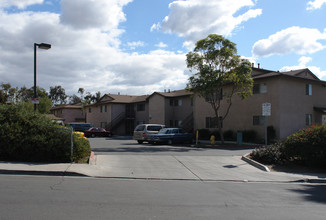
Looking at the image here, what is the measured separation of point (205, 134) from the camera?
3300cm

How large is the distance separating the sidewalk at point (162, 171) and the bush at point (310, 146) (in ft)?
4.34

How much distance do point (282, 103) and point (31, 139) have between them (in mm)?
21701

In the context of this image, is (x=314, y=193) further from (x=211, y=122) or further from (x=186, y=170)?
(x=211, y=122)

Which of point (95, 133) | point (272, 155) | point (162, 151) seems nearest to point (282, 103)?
point (162, 151)

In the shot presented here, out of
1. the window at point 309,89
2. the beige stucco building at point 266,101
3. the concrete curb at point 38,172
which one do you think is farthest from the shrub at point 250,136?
the concrete curb at point 38,172

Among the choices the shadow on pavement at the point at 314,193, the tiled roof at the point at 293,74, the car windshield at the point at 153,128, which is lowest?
the shadow on pavement at the point at 314,193

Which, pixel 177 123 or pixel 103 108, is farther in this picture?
pixel 103 108

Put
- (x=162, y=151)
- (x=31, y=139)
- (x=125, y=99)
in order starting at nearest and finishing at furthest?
1. (x=31, y=139)
2. (x=162, y=151)
3. (x=125, y=99)

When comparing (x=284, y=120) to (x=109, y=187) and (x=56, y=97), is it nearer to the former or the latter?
(x=109, y=187)

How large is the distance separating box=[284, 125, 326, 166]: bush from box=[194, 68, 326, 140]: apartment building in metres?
13.4

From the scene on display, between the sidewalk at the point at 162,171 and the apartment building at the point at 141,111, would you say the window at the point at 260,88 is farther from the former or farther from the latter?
the sidewalk at the point at 162,171

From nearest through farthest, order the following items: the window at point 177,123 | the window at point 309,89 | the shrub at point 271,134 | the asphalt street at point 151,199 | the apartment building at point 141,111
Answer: the asphalt street at point 151,199
the shrub at point 271,134
the window at point 309,89
the apartment building at point 141,111
the window at point 177,123

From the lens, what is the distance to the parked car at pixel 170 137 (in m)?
24.3

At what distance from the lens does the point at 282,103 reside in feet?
87.1
